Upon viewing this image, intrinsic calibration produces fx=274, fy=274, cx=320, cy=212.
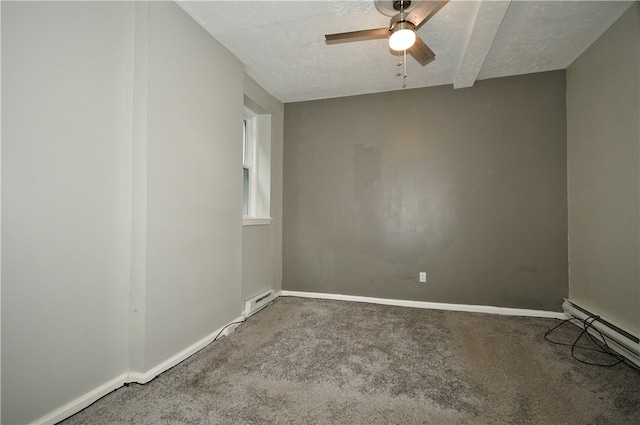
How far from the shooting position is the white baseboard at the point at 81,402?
4.35 feet

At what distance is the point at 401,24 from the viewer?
1822mm

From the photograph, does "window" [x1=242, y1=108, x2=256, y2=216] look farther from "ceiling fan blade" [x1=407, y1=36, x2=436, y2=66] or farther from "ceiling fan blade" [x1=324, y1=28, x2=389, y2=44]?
"ceiling fan blade" [x1=407, y1=36, x2=436, y2=66]

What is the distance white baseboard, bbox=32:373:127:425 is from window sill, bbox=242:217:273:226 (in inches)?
62.5

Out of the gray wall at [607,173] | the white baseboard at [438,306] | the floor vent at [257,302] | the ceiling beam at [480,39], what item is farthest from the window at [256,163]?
the gray wall at [607,173]

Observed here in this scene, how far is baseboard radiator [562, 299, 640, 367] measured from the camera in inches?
76.2

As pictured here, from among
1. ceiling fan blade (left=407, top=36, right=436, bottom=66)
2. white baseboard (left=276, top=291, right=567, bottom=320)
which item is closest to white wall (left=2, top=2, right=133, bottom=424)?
ceiling fan blade (left=407, top=36, right=436, bottom=66)

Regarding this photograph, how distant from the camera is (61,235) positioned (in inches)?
54.9

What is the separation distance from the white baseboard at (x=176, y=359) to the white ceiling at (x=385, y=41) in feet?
8.19

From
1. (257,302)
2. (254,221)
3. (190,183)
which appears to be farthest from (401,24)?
(257,302)

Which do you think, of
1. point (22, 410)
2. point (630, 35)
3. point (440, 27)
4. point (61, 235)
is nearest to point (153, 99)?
point (61, 235)

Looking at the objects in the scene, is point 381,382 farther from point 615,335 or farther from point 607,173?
point 607,173

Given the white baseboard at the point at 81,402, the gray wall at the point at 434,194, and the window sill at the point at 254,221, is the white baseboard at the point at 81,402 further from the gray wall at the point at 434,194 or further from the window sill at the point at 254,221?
the gray wall at the point at 434,194

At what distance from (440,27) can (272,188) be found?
7.84 feet

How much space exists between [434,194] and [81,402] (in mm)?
3398
